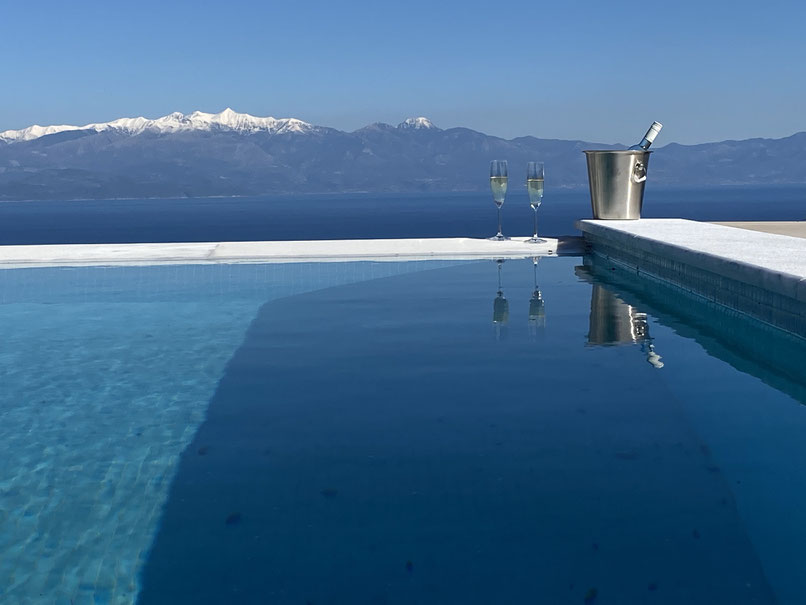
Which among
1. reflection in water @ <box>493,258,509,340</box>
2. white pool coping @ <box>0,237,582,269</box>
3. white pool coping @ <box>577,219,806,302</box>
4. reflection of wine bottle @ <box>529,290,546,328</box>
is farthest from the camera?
white pool coping @ <box>0,237,582,269</box>

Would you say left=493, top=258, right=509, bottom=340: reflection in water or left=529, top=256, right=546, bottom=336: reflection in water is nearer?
left=493, top=258, right=509, bottom=340: reflection in water

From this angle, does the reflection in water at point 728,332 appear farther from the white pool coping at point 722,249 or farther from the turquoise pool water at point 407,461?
the white pool coping at point 722,249

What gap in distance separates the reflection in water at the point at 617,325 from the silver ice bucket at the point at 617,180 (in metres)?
2.92

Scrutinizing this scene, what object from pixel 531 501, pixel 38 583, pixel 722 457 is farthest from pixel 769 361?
pixel 38 583

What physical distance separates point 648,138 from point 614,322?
423cm

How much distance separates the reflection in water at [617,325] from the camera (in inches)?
146

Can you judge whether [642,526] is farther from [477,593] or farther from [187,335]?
[187,335]

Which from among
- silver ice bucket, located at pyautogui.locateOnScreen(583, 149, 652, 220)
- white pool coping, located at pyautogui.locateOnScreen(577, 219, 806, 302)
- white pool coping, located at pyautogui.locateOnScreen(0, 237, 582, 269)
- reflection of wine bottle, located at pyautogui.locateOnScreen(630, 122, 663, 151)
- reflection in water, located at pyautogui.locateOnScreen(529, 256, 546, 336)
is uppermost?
reflection of wine bottle, located at pyautogui.locateOnScreen(630, 122, 663, 151)

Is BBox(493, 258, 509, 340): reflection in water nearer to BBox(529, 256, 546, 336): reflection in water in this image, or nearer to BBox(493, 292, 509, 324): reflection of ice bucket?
BBox(493, 292, 509, 324): reflection of ice bucket

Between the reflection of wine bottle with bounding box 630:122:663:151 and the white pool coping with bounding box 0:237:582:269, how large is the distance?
45.1 inches

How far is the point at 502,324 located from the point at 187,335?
4.92ft

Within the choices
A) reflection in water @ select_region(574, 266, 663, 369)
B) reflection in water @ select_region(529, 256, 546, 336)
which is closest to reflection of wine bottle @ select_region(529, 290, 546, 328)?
reflection in water @ select_region(529, 256, 546, 336)

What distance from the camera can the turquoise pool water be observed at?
1592mm

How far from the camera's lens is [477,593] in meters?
1.52
